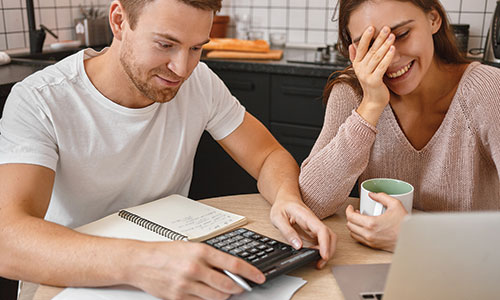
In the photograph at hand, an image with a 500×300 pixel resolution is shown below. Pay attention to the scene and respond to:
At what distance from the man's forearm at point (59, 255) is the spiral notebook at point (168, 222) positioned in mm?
105

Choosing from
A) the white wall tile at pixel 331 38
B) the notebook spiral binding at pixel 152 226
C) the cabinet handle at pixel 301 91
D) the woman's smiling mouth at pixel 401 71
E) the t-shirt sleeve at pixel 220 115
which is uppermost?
the woman's smiling mouth at pixel 401 71

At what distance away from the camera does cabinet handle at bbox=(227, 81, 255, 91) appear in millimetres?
2604

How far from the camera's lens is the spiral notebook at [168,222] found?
1.02m

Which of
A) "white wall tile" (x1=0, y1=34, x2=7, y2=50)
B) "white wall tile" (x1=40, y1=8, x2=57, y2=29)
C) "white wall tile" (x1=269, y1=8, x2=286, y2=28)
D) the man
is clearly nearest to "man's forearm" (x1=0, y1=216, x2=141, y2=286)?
the man

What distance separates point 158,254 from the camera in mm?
859

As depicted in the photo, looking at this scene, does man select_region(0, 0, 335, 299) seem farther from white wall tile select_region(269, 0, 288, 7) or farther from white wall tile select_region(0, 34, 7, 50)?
white wall tile select_region(269, 0, 288, 7)

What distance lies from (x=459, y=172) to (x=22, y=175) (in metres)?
1.03

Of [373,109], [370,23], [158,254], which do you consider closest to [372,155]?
[373,109]

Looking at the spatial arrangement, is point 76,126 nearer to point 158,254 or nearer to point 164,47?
point 164,47

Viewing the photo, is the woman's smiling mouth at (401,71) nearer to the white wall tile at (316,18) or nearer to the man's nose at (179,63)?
the man's nose at (179,63)

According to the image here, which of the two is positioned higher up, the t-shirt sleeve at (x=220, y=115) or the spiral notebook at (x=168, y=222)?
the t-shirt sleeve at (x=220, y=115)

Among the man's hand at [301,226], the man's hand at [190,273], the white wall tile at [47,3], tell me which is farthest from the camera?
the white wall tile at [47,3]

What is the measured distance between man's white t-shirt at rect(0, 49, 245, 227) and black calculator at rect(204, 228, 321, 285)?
15.8 inches

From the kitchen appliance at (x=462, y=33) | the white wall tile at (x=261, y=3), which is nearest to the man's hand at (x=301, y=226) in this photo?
the kitchen appliance at (x=462, y=33)
